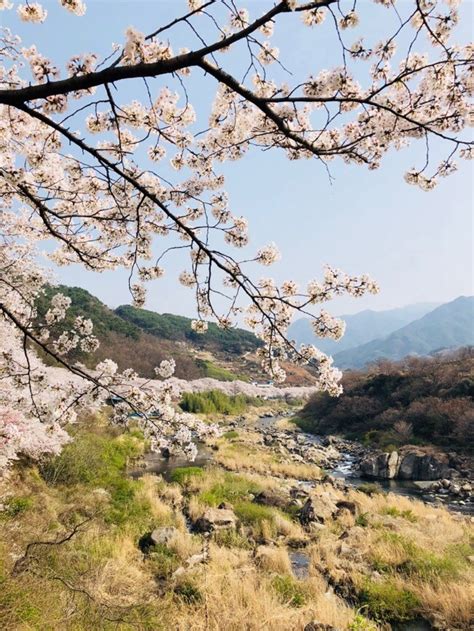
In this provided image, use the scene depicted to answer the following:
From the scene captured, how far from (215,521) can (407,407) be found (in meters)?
23.3

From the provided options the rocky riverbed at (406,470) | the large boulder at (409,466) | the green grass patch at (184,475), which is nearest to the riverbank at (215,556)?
the green grass patch at (184,475)

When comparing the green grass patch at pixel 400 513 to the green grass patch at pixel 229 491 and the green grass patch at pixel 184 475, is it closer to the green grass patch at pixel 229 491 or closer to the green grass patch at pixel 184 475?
the green grass patch at pixel 229 491

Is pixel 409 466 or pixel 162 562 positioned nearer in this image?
pixel 162 562

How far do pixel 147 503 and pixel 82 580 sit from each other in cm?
652

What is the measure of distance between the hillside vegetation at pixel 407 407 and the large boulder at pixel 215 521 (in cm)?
1688

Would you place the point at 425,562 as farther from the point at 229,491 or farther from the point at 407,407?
the point at 407,407

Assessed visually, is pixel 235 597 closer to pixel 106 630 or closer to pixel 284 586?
pixel 284 586

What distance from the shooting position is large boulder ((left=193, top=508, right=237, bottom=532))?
10.5 meters

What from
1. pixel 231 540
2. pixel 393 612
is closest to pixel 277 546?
pixel 231 540

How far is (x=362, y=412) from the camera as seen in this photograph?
33188 millimetres

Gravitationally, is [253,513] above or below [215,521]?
below

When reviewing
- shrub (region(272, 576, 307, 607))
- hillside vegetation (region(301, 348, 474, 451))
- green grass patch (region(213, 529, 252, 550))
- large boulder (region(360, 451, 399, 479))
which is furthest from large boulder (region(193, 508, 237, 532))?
hillside vegetation (region(301, 348, 474, 451))

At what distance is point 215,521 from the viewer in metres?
10.7

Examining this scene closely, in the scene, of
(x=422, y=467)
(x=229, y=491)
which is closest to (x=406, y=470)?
(x=422, y=467)
